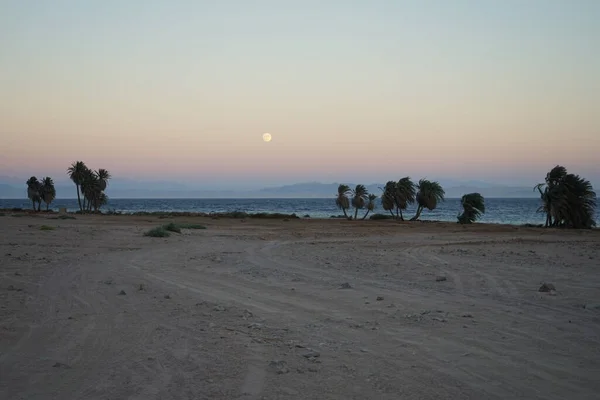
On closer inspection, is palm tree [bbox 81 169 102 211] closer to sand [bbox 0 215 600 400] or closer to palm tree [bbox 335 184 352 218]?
palm tree [bbox 335 184 352 218]

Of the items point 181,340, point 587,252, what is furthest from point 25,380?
point 587,252

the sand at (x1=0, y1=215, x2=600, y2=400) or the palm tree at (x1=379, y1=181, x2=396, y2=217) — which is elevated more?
the palm tree at (x1=379, y1=181, x2=396, y2=217)

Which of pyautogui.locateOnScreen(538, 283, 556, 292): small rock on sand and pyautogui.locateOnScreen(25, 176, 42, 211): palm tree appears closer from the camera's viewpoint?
pyautogui.locateOnScreen(538, 283, 556, 292): small rock on sand

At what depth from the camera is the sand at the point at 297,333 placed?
5543mm

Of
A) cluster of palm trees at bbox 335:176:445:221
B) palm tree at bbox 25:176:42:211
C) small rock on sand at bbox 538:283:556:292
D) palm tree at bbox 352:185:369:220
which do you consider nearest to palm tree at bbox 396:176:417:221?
cluster of palm trees at bbox 335:176:445:221

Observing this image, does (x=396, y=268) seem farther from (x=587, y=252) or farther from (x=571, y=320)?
(x=587, y=252)

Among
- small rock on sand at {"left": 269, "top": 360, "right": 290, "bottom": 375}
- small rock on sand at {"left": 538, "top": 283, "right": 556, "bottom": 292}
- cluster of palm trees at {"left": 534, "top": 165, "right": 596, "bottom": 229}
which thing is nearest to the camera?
small rock on sand at {"left": 269, "top": 360, "right": 290, "bottom": 375}

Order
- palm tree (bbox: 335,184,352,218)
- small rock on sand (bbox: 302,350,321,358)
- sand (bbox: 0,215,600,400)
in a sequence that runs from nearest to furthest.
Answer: sand (bbox: 0,215,600,400), small rock on sand (bbox: 302,350,321,358), palm tree (bbox: 335,184,352,218)

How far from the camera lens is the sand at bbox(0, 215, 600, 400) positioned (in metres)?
5.54

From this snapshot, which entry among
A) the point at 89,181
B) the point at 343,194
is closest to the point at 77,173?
the point at 89,181

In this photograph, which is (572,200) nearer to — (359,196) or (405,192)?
(405,192)

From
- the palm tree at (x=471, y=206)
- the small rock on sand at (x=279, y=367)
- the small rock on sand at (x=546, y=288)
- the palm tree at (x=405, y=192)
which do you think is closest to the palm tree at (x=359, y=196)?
the palm tree at (x=405, y=192)

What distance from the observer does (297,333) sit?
7574mm

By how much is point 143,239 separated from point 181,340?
19842 millimetres
